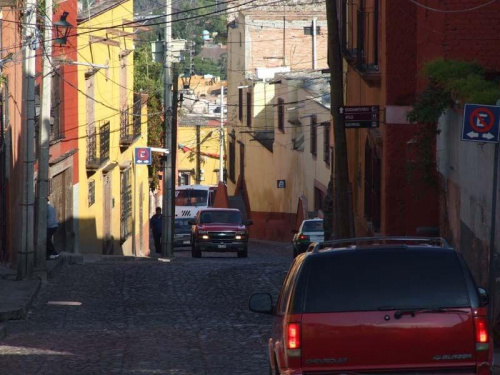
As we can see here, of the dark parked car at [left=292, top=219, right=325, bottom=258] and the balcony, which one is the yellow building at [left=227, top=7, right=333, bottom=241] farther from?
the balcony

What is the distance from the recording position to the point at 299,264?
8930 mm

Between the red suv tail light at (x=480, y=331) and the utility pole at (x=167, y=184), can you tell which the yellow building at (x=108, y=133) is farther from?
the red suv tail light at (x=480, y=331)

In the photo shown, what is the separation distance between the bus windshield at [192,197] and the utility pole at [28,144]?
135ft

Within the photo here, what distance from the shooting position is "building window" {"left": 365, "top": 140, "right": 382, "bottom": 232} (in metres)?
26.1

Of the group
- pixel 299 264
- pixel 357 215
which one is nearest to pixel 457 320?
pixel 299 264

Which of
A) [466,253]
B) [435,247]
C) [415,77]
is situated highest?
[415,77]

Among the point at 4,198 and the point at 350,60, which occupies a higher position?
the point at 350,60

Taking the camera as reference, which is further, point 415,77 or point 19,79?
point 19,79

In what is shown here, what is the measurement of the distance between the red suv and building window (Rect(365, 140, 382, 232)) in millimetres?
17237

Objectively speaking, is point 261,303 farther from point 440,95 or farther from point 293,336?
point 440,95

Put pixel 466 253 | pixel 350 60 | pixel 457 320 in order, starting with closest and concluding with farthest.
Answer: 1. pixel 457 320
2. pixel 466 253
3. pixel 350 60

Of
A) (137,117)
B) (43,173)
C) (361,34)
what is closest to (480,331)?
(43,173)

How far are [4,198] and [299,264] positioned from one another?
1835 centimetres

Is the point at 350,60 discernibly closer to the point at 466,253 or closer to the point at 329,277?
the point at 466,253
